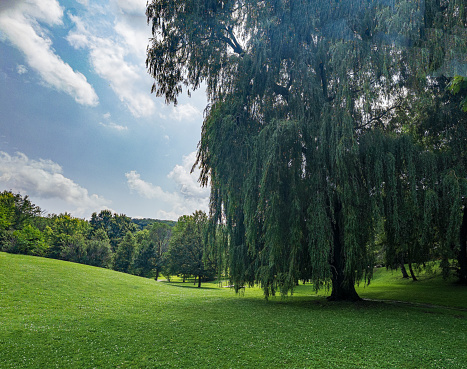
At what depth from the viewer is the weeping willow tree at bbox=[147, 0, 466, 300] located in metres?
9.28

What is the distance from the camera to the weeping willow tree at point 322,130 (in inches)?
365

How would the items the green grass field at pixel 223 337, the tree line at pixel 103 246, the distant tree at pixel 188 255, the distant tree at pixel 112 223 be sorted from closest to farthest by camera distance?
the green grass field at pixel 223 337 < the distant tree at pixel 188 255 < the tree line at pixel 103 246 < the distant tree at pixel 112 223

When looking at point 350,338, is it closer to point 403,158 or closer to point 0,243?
point 403,158

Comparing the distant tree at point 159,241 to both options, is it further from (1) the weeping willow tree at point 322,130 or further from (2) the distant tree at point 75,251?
(1) the weeping willow tree at point 322,130

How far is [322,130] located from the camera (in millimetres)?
9625

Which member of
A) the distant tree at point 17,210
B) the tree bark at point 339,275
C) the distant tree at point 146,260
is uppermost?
the distant tree at point 17,210

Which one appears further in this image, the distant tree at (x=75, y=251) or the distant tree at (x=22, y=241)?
the distant tree at (x=75, y=251)

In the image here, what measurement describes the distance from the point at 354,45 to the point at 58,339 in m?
13.5

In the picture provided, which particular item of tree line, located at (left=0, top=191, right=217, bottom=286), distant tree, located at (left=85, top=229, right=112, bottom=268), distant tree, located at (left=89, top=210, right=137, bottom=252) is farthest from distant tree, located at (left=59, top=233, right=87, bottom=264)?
distant tree, located at (left=89, top=210, right=137, bottom=252)

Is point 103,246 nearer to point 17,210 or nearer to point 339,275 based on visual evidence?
point 17,210

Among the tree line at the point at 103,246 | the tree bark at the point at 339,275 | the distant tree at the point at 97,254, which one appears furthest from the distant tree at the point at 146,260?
the tree bark at the point at 339,275

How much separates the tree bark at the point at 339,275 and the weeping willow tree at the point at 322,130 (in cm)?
9

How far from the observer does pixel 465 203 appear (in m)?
10.9

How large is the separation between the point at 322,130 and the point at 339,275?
21.4 ft
